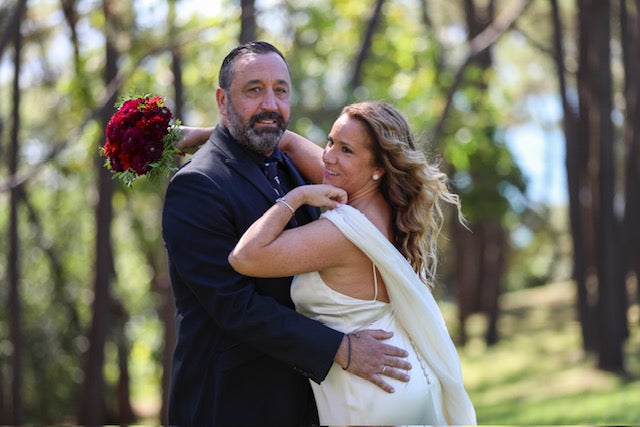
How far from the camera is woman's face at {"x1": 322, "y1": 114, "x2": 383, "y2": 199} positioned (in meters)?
4.77

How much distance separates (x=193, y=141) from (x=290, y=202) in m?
0.97

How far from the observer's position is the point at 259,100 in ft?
15.9

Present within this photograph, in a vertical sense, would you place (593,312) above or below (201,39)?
below

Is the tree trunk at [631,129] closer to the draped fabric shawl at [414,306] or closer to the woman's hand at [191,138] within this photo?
the woman's hand at [191,138]

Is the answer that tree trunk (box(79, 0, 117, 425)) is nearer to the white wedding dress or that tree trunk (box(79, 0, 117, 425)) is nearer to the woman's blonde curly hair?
the woman's blonde curly hair

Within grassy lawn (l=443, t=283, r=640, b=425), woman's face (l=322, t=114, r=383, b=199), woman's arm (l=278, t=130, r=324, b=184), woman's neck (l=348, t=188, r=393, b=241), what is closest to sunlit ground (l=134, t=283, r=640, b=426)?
grassy lawn (l=443, t=283, r=640, b=425)

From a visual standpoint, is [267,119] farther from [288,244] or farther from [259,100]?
[288,244]

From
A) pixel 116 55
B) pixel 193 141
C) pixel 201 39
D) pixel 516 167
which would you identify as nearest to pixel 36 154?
pixel 116 55

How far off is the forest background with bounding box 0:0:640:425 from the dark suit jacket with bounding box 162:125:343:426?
8404 mm

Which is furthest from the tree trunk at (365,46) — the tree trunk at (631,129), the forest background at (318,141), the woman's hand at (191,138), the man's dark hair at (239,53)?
the man's dark hair at (239,53)

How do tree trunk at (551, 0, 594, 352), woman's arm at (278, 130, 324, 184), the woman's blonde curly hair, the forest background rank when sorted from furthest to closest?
tree trunk at (551, 0, 594, 352)
the forest background
woman's arm at (278, 130, 324, 184)
the woman's blonde curly hair

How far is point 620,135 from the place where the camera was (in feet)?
133

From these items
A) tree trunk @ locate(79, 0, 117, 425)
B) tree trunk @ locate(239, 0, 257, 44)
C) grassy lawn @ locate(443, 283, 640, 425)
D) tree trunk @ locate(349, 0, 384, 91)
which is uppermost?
tree trunk @ locate(349, 0, 384, 91)

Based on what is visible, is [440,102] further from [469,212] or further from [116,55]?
[116,55]
